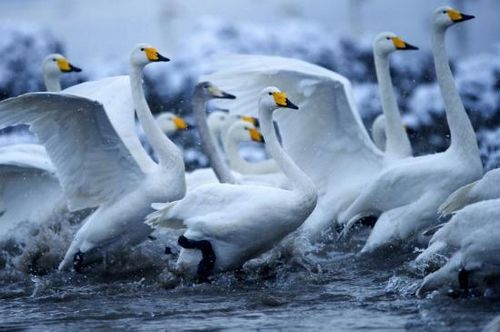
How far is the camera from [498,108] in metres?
17.9

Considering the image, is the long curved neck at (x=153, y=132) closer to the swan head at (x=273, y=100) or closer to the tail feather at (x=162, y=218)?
the tail feather at (x=162, y=218)

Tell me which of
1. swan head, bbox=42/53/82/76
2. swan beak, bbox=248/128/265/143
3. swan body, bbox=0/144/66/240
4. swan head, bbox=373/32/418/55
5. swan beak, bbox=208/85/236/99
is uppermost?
swan head, bbox=42/53/82/76

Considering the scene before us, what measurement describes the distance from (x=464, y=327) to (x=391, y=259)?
2.46 meters

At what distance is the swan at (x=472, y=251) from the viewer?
6574mm

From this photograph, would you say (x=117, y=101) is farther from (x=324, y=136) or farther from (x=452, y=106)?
(x=452, y=106)

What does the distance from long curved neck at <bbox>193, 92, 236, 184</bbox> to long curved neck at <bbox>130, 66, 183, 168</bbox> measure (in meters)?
1.00

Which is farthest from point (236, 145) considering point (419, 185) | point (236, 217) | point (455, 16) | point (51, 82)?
point (236, 217)

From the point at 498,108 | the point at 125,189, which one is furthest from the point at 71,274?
the point at 498,108

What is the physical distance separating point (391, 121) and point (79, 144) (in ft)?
9.21

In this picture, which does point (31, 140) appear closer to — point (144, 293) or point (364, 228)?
point (364, 228)

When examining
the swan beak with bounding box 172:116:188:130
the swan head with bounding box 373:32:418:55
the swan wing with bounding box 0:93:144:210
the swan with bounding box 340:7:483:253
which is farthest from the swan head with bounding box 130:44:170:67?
the swan beak with bounding box 172:116:188:130

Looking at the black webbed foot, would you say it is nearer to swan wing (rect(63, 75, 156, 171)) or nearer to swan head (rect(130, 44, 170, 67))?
swan wing (rect(63, 75, 156, 171))

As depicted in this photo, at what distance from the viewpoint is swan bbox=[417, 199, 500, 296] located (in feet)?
21.6

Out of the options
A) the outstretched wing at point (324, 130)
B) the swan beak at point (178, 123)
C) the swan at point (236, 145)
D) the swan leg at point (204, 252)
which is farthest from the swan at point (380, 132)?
the swan leg at point (204, 252)
